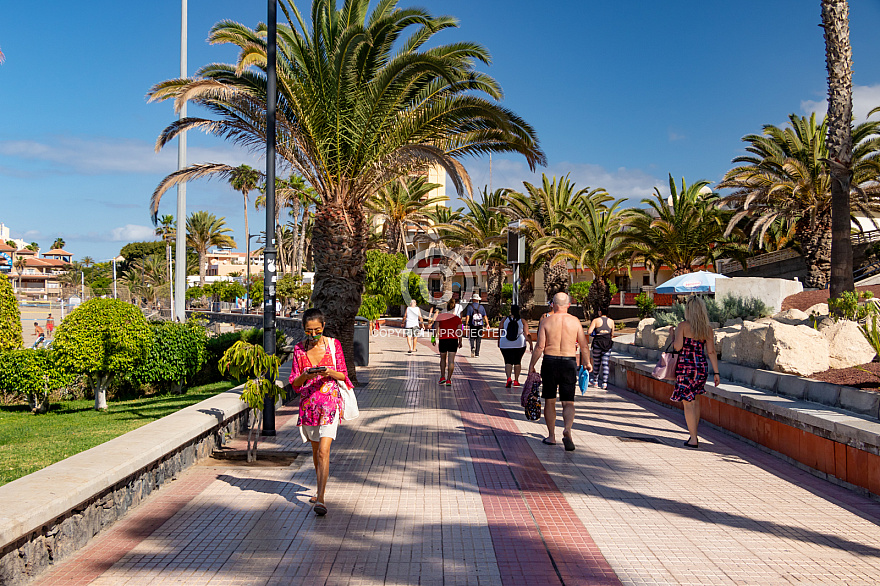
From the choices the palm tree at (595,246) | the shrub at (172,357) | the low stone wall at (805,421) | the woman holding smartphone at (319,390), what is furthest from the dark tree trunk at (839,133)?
the palm tree at (595,246)

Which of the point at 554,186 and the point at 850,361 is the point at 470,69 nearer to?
Answer: the point at 850,361

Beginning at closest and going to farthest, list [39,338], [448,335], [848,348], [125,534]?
1. [125,534]
2. [848,348]
3. [448,335]
4. [39,338]

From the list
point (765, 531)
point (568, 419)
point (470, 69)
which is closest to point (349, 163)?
point (470, 69)

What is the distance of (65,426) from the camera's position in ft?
31.8

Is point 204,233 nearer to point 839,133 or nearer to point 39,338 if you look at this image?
point 39,338

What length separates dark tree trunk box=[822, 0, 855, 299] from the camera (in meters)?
10.4

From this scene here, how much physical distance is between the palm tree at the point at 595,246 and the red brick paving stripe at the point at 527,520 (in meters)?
20.1

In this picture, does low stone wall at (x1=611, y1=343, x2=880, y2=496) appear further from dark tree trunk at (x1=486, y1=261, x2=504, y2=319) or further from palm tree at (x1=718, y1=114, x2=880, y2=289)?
dark tree trunk at (x1=486, y1=261, x2=504, y2=319)

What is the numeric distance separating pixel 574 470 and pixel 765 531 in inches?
78.2

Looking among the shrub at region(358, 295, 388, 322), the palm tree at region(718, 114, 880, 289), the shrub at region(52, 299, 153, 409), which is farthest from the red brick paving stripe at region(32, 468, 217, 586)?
the shrub at region(358, 295, 388, 322)

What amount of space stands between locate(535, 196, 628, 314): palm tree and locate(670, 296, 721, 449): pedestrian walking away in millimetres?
19515

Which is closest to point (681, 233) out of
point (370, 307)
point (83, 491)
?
point (370, 307)

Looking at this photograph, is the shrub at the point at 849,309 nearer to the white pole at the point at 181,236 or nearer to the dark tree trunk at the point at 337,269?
the dark tree trunk at the point at 337,269

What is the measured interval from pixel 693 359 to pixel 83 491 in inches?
241
